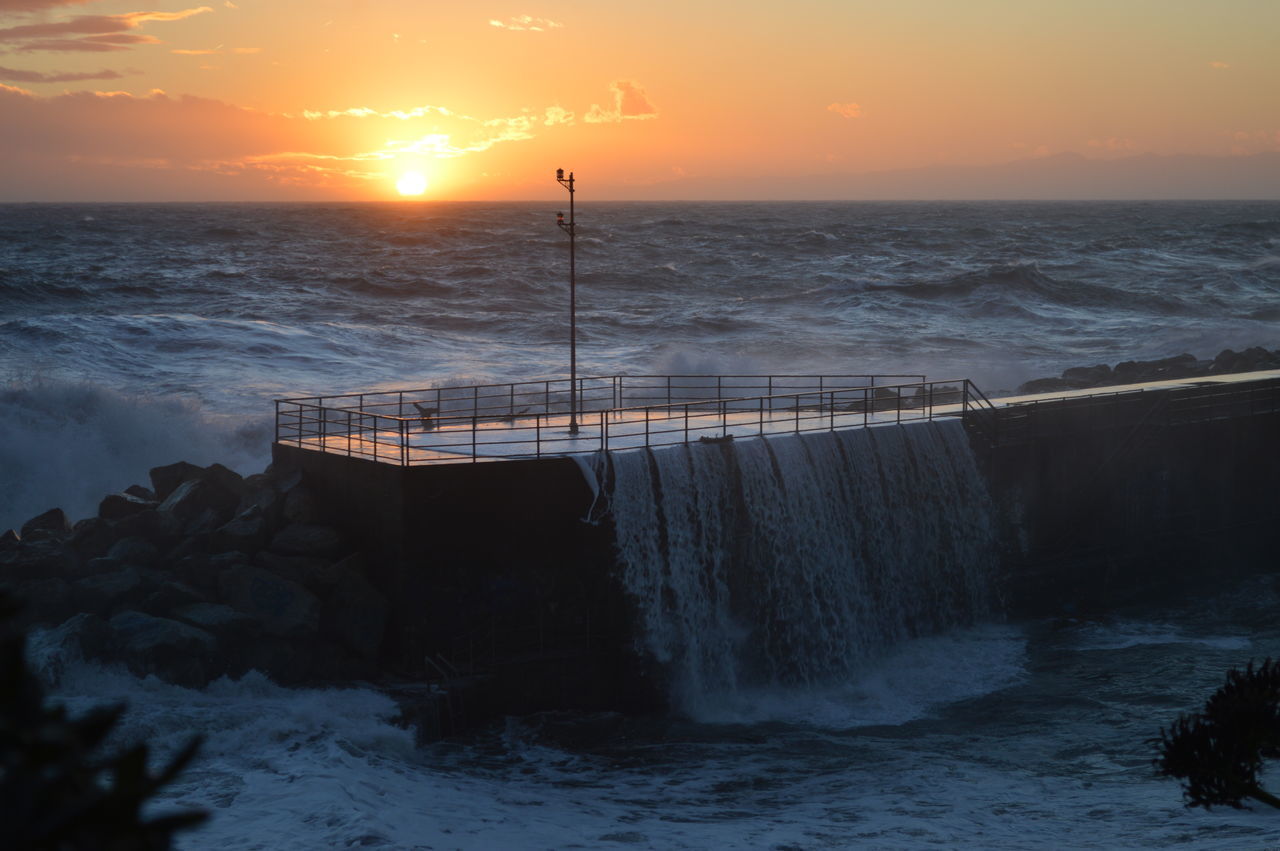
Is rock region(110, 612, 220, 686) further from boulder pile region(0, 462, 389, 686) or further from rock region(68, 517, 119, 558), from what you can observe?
rock region(68, 517, 119, 558)

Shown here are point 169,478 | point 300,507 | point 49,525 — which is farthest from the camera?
point 169,478

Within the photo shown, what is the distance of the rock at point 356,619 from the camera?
15984 millimetres

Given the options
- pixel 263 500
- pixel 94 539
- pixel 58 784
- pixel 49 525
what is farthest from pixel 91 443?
pixel 58 784

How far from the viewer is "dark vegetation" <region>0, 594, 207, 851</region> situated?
8.73ft

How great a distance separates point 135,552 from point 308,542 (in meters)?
2.44

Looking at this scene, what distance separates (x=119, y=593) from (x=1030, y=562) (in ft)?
49.8

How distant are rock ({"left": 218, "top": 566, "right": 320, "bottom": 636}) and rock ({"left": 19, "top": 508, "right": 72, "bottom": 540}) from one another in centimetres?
501

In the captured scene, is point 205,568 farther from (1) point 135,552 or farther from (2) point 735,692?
(2) point 735,692

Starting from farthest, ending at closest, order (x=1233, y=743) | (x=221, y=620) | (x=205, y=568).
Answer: (x=205, y=568)
(x=221, y=620)
(x=1233, y=743)

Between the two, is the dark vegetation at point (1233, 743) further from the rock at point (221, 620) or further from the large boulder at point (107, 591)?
the large boulder at point (107, 591)

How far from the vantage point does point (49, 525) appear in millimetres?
20234

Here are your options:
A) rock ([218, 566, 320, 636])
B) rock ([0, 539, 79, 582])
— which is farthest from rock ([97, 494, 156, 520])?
rock ([218, 566, 320, 636])

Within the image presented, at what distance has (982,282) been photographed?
230ft

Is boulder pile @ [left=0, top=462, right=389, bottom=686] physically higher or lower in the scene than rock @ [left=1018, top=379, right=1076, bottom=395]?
lower
